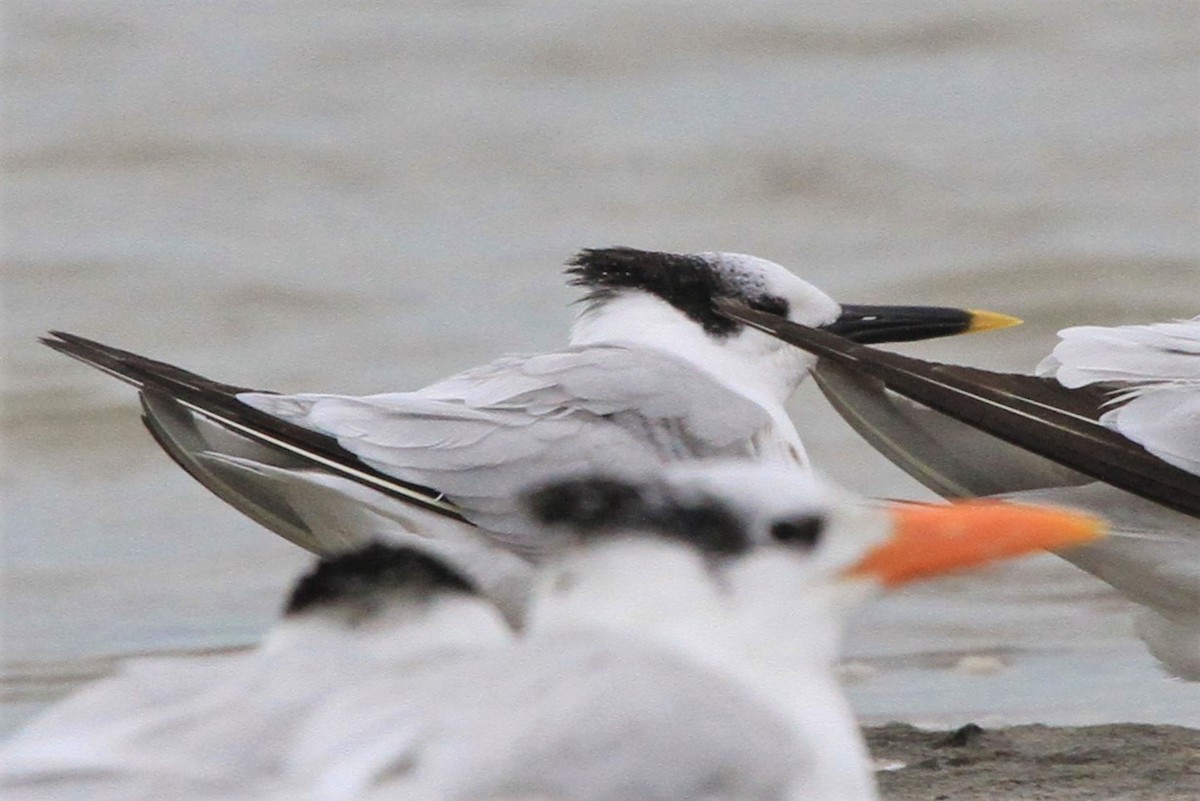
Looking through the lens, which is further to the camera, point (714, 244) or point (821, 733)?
point (714, 244)

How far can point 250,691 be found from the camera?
298cm

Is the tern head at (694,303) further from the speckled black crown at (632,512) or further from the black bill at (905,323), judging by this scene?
the speckled black crown at (632,512)

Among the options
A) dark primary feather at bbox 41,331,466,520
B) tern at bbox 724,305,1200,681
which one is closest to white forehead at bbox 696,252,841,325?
tern at bbox 724,305,1200,681

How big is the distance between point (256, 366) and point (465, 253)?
1.80 m

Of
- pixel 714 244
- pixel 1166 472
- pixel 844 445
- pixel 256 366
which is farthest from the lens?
pixel 714 244

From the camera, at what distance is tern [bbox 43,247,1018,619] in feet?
16.4

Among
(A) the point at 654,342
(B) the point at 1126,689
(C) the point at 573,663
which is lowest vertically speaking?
(B) the point at 1126,689

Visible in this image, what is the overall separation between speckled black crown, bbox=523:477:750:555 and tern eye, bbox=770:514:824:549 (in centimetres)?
7

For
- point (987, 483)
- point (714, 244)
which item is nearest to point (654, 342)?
point (987, 483)

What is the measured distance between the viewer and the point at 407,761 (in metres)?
2.73

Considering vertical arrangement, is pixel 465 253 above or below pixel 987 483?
above

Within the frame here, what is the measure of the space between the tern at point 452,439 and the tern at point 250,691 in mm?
1652

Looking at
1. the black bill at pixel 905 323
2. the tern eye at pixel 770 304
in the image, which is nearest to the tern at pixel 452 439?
the tern eye at pixel 770 304

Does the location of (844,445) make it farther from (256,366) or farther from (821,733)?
(821,733)
